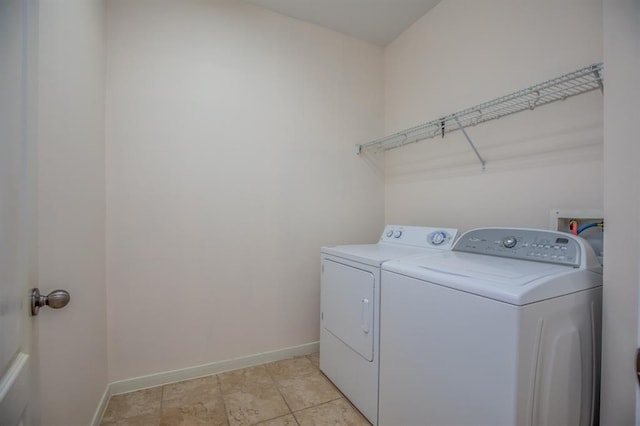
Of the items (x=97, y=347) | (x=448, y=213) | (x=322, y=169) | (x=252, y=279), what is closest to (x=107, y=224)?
(x=97, y=347)

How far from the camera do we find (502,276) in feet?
3.19

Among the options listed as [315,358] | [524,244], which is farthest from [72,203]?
[524,244]

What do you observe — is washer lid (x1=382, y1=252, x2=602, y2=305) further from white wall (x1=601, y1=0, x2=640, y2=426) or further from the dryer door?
the dryer door

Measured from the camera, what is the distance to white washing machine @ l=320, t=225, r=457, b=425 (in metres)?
1.44

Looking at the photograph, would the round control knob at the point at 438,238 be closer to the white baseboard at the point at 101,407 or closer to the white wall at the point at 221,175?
the white wall at the point at 221,175

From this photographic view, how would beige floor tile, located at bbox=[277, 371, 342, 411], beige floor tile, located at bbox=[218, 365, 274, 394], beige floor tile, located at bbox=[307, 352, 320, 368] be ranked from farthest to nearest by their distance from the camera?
beige floor tile, located at bbox=[307, 352, 320, 368] < beige floor tile, located at bbox=[218, 365, 274, 394] < beige floor tile, located at bbox=[277, 371, 342, 411]

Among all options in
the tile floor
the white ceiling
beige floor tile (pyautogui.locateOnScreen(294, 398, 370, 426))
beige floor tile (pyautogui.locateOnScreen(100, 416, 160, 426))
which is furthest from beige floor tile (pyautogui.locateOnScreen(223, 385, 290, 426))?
the white ceiling

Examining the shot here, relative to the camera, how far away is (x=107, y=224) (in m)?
1.66

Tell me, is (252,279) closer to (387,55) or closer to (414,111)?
(414,111)

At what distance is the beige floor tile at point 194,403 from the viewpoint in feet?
4.91

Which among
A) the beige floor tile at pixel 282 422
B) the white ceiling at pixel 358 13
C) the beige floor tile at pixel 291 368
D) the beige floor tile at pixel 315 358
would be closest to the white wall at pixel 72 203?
the beige floor tile at pixel 282 422

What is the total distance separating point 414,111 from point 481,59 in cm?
58

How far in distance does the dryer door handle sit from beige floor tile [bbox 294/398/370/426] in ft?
1.62

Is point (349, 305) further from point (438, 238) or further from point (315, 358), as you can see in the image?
point (315, 358)
